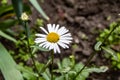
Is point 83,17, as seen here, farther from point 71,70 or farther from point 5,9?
point 71,70

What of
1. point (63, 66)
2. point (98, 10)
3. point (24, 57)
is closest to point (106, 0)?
point (98, 10)

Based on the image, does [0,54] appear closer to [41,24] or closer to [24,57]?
[24,57]

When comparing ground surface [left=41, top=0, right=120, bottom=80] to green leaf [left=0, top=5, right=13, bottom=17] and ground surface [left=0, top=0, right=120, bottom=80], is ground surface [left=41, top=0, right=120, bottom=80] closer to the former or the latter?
ground surface [left=0, top=0, right=120, bottom=80]

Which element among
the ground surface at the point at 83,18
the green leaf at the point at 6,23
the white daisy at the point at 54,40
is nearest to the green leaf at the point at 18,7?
the green leaf at the point at 6,23

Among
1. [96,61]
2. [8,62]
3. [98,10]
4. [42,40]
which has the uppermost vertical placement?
[42,40]

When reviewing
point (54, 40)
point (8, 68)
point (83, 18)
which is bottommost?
point (83, 18)

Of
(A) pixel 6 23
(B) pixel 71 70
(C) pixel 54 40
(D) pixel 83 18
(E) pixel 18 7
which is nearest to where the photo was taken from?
(C) pixel 54 40

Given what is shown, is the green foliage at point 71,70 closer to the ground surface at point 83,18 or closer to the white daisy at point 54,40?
the white daisy at point 54,40

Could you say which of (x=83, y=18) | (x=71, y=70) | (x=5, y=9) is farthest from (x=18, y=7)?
(x=83, y=18)
